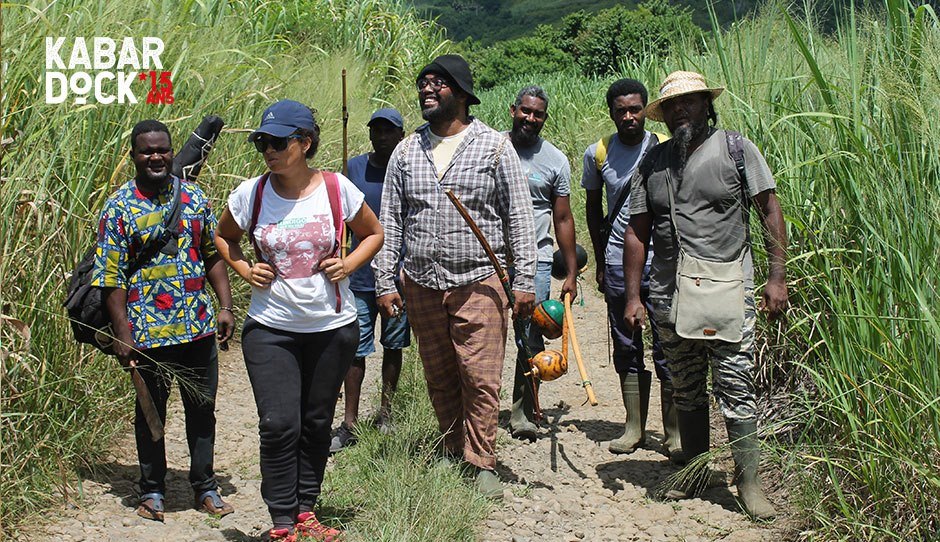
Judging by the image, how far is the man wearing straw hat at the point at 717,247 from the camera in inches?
183

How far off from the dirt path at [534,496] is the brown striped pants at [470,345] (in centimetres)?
39

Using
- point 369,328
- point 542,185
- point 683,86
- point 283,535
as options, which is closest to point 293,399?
point 283,535

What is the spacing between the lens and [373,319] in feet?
19.7

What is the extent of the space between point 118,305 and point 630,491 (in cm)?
264

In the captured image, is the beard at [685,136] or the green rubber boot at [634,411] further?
the green rubber boot at [634,411]

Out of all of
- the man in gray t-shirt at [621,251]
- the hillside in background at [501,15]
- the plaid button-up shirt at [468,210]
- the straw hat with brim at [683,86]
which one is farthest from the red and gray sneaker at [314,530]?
the hillside in background at [501,15]

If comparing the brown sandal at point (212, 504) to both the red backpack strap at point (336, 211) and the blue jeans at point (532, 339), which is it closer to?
the red backpack strap at point (336, 211)

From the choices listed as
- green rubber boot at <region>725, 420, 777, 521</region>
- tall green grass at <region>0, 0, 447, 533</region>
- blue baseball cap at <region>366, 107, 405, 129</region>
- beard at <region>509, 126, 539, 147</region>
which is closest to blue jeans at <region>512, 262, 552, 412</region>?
beard at <region>509, 126, 539, 147</region>

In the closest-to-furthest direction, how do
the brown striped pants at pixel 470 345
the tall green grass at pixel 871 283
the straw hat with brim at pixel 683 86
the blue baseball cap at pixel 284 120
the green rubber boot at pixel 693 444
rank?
the tall green grass at pixel 871 283 < the blue baseball cap at pixel 284 120 < the straw hat with brim at pixel 683 86 < the brown striped pants at pixel 470 345 < the green rubber boot at pixel 693 444

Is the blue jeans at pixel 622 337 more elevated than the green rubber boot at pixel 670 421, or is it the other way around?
the blue jeans at pixel 622 337

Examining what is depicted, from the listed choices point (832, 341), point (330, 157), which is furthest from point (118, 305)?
point (330, 157)

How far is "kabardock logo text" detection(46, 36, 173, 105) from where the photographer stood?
5410 mm

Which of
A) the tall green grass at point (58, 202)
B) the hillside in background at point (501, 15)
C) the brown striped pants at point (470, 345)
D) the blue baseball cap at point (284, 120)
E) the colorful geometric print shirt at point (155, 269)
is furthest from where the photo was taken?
the hillside in background at point (501, 15)

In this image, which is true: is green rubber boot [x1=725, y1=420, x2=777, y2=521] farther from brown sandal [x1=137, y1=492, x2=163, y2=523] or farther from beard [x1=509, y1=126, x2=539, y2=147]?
brown sandal [x1=137, y1=492, x2=163, y2=523]
